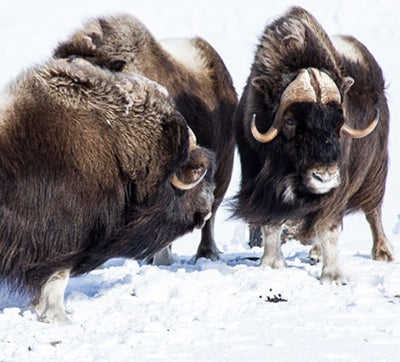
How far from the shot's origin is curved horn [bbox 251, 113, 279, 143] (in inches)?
224

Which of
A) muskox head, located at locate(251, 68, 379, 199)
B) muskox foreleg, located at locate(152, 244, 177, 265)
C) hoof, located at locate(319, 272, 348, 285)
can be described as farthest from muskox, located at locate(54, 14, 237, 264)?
hoof, located at locate(319, 272, 348, 285)

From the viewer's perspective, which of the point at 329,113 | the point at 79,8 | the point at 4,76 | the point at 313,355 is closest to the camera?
the point at 313,355

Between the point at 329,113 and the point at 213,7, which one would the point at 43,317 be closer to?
the point at 329,113

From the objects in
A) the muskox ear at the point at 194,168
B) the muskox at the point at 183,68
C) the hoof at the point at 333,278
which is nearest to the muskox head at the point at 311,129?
the hoof at the point at 333,278

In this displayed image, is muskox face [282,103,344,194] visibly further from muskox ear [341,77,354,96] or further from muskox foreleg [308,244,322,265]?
muskox foreleg [308,244,322,265]

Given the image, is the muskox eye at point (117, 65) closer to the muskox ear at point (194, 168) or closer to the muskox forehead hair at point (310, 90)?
the muskox forehead hair at point (310, 90)

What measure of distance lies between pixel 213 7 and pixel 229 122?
24891 millimetres

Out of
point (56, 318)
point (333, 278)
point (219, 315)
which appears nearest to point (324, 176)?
point (333, 278)

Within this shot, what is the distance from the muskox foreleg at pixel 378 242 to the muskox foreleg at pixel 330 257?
3.26ft

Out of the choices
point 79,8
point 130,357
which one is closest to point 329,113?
point 130,357

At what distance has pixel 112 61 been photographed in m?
6.10

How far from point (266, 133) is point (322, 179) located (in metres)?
0.53

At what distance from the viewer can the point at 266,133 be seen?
18.8 feet

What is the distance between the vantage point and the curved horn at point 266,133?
570cm
